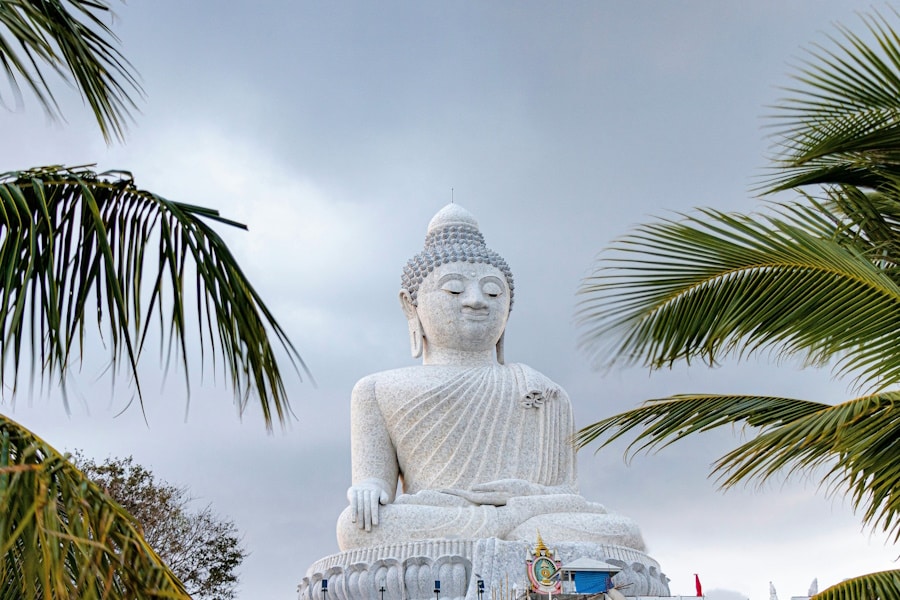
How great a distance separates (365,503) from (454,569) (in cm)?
132

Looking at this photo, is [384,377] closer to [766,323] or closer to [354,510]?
[354,510]

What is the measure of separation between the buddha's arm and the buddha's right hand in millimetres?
348

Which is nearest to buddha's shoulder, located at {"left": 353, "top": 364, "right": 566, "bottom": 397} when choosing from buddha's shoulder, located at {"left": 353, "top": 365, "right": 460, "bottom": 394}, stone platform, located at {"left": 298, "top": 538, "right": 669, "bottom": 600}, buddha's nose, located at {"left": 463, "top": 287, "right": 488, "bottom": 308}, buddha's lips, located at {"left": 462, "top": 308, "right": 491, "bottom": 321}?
buddha's shoulder, located at {"left": 353, "top": 365, "right": 460, "bottom": 394}

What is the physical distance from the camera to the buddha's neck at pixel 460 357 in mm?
13094

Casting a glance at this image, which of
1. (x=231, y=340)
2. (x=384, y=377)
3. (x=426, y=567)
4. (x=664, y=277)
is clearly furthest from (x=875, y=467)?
(x=384, y=377)

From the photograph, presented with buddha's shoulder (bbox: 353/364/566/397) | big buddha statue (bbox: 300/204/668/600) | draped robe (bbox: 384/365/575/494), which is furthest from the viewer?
buddha's shoulder (bbox: 353/364/566/397)

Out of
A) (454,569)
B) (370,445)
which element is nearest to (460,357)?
(370,445)

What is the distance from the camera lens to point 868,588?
5.29m

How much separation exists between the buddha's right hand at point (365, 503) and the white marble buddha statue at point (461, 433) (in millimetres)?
12

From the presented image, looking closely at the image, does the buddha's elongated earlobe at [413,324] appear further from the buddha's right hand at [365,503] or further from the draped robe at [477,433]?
the buddha's right hand at [365,503]

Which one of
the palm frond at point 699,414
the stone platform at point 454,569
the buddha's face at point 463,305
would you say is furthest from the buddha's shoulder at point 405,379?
the palm frond at point 699,414

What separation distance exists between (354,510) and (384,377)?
186 centimetres

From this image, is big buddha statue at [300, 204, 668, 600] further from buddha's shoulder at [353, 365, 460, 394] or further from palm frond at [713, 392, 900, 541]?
palm frond at [713, 392, 900, 541]

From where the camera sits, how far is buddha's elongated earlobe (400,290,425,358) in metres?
13.4
